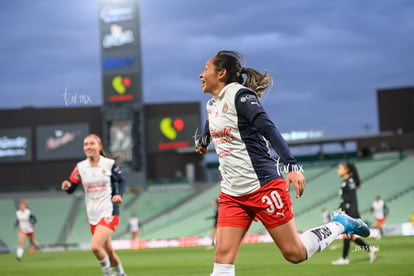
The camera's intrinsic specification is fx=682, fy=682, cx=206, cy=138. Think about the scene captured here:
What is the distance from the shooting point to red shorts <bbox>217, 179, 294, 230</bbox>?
6414mm

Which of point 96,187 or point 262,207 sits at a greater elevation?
point 262,207

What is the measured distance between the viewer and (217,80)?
6.71 metres

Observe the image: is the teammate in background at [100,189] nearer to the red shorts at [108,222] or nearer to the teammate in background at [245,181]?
the red shorts at [108,222]

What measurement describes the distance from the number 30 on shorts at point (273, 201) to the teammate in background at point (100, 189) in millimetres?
5107

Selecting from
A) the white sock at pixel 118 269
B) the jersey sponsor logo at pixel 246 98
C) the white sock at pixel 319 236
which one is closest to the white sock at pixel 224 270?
the white sock at pixel 319 236

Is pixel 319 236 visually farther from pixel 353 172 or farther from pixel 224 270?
pixel 353 172

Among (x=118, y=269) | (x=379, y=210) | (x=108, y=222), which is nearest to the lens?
(x=108, y=222)

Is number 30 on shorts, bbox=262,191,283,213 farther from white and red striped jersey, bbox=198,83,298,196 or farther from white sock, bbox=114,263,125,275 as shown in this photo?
white sock, bbox=114,263,125,275

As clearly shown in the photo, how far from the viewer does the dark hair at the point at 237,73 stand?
6750mm

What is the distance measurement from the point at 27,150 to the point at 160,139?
37.7 ft

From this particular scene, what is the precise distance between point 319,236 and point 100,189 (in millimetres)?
5348

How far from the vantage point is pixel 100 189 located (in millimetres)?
11461

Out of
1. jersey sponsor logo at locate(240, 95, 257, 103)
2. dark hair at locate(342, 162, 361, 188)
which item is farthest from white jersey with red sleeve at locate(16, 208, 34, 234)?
jersey sponsor logo at locate(240, 95, 257, 103)

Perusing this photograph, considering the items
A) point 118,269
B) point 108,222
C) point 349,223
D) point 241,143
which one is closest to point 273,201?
point 241,143
